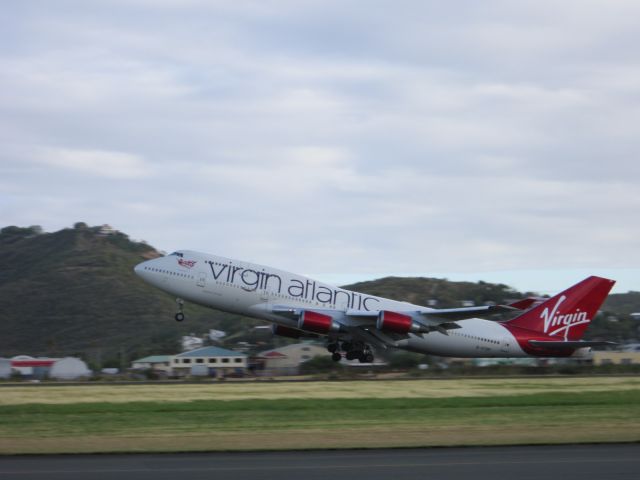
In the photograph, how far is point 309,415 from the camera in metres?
25.2

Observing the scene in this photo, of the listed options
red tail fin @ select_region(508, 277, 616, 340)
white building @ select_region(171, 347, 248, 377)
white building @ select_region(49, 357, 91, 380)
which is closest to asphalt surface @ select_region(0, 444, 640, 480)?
red tail fin @ select_region(508, 277, 616, 340)

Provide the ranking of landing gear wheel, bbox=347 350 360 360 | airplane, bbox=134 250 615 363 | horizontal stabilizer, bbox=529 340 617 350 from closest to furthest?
airplane, bbox=134 250 615 363
landing gear wheel, bbox=347 350 360 360
horizontal stabilizer, bbox=529 340 617 350

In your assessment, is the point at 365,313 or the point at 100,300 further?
the point at 100,300

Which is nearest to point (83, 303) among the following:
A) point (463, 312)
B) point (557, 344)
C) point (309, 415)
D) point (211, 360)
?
point (211, 360)

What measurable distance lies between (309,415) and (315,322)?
52.4 ft

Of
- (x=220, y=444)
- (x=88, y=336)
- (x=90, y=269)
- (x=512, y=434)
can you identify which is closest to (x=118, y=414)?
(x=220, y=444)

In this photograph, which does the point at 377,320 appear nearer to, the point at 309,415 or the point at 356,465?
the point at 309,415

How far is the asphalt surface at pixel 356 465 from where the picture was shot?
14805 mm

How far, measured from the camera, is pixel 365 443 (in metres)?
19.2

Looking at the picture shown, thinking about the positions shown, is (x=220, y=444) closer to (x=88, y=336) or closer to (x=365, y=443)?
(x=365, y=443)

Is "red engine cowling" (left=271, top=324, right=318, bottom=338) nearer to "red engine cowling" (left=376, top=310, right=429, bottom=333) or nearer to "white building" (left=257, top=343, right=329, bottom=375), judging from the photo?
"red engine cowling" (left=376, top=310, right=429, bottom=333)

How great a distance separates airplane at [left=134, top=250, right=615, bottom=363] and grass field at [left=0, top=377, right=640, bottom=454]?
5841mm

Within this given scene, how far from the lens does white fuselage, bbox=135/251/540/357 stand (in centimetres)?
4228

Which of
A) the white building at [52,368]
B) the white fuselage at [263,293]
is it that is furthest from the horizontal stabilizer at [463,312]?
the white building at [52,368]
